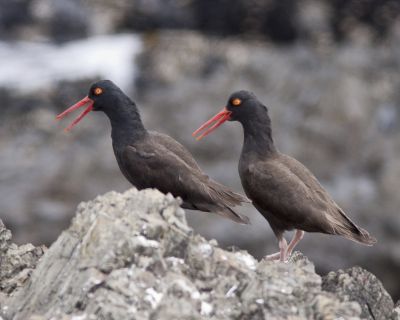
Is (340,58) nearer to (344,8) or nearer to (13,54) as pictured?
(344,8)

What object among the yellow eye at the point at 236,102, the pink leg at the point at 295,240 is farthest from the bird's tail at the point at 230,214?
the yellow eye at the point at 236,102

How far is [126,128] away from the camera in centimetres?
1052

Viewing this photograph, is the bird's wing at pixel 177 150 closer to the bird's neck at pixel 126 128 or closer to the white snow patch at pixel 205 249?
the bird's neck at pixel 126 128

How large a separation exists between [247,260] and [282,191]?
231cm

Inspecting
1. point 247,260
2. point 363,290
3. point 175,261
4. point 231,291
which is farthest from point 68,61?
point 231,291

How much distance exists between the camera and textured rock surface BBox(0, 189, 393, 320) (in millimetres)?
7223

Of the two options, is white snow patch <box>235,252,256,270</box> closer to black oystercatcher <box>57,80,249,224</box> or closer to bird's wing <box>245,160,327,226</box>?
black oystercatcher <box>57,80,249,224</box>

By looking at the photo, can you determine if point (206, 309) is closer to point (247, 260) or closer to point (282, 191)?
point (247, 260)

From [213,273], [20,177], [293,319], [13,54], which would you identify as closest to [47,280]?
[213,273]

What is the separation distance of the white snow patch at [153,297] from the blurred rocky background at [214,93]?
12.5 meters

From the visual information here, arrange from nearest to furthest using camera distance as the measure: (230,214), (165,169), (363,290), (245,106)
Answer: (363,290) < (230,214) < (165,169) < (245,106)

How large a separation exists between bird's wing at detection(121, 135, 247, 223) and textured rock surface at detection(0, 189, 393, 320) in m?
1.86

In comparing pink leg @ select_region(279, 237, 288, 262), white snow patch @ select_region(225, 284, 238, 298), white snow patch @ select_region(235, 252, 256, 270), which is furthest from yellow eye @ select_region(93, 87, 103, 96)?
white snow patch @ select_region(225, 284, 238, 298)

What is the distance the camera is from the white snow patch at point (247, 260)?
26.7ft
